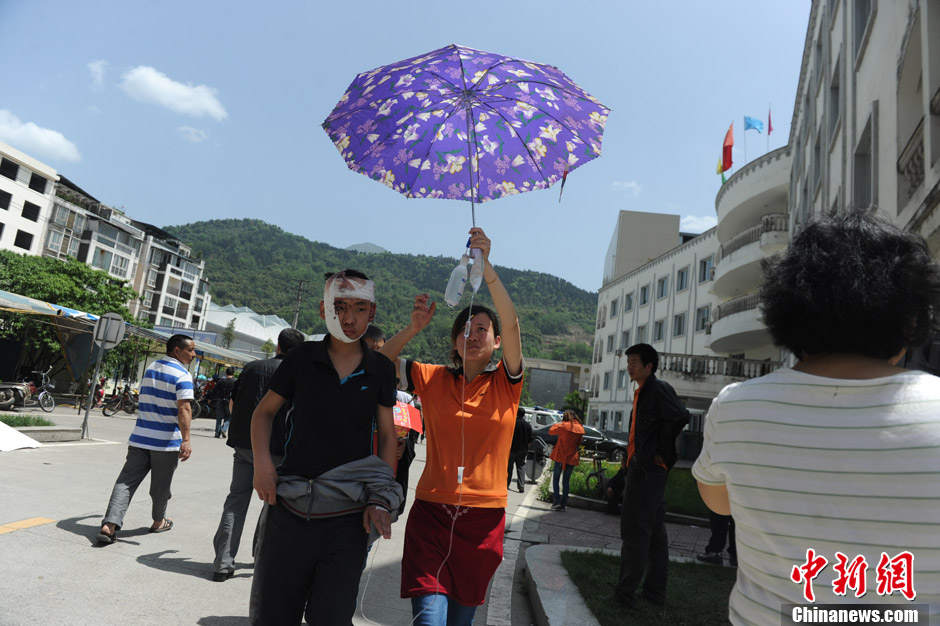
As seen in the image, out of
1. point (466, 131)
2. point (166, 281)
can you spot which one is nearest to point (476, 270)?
point (466, 131)

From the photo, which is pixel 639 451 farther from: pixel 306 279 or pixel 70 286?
pixel 306 279

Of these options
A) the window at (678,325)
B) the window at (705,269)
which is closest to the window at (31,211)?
the window at (678,325)

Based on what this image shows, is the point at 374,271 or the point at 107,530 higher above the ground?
the point at 374,271

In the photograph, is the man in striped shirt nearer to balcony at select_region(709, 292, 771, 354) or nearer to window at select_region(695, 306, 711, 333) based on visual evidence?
balcony at select_region(709, 292, 771, 354)

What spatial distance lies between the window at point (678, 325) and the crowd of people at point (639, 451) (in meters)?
36.2

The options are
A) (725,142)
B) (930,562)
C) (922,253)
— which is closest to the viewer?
(930,562)

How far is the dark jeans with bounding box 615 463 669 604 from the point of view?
5.43 meters

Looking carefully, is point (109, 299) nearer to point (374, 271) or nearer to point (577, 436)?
point (577, 436)

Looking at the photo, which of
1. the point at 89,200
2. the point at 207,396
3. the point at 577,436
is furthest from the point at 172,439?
the point at 89,200

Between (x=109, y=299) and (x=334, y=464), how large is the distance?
40.1 meters

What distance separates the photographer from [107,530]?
6121mm

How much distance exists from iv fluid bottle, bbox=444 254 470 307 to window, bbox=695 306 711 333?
3655cm

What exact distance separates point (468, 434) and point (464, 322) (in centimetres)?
61

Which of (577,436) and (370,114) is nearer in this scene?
(370,114)
